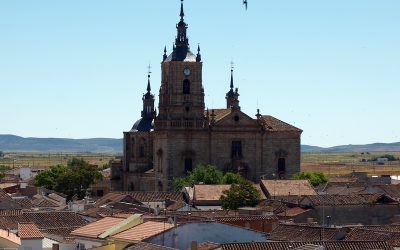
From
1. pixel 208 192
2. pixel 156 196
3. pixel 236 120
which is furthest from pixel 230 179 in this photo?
pixel 236 120

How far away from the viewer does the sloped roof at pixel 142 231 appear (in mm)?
41656

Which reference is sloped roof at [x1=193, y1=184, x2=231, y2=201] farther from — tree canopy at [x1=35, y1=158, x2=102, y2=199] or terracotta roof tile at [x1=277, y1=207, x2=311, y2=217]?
tree canopy at [x1=35, y1=158, x2=102, y2=199]

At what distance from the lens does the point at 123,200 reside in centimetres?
7750

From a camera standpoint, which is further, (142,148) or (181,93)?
(142,148)

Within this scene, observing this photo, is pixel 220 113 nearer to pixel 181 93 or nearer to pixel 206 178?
pixel 181 93

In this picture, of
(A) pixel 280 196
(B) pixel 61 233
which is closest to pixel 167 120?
(A) pixel 280 196

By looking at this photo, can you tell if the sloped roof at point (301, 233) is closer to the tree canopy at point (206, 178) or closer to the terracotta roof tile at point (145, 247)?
the terracotta roof tile at point (145, 247)

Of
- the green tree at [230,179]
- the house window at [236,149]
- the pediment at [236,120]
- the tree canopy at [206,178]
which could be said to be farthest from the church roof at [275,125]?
the green tree at [230,179]

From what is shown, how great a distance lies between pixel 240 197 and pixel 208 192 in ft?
22.0

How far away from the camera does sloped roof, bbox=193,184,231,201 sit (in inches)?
3152

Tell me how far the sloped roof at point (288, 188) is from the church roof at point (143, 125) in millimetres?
31021

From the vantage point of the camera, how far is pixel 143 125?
381ft

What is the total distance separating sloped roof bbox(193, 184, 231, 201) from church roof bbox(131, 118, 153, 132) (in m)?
32.9

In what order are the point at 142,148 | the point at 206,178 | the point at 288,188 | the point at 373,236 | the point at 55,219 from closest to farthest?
the point at 373,236 < the point at 55,219 < the point at 288,188 < the point at 206,178 < the point at 142,148
